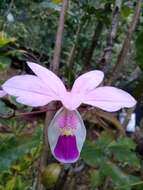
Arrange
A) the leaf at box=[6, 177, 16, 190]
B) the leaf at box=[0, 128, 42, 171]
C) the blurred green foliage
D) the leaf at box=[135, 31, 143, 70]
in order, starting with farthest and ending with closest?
1. the leaf at box=[6, 177, 16, 190]
2. the leaf at box=[135, 31, 143, 70]
3. the blurred green foliage
4. the leaf at box=[0, 128, 42, 171]

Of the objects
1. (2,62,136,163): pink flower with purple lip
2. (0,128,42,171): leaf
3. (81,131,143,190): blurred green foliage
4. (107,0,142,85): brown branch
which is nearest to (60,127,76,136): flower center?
(2,62,136,163): pink flower with purple lip

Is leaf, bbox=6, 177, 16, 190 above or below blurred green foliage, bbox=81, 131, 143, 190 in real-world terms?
below

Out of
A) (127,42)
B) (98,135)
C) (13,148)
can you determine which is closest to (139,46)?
(127,42)

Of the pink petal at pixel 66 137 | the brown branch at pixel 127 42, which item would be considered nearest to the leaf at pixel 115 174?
the brown branch at pixel 127 42

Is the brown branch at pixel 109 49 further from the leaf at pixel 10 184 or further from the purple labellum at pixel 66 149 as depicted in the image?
the leaf at pixel 10 184

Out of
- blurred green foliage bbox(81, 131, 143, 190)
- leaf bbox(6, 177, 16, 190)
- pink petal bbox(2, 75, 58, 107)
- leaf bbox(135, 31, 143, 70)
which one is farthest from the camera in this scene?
leaf bbox(6, 177, 16, 190)

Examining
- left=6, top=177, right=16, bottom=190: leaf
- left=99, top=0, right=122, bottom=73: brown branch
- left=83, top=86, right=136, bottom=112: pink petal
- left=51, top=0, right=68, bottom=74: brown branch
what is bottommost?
left=6, top=177, right=16, bottom=190: leaf

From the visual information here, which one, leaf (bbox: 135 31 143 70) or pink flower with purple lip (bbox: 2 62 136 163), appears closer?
pink flower with purple lip (bbox: 2 62 136 163)

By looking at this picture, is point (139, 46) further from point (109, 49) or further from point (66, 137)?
point (66, 137)

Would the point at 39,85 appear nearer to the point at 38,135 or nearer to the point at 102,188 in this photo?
the point at 38,135

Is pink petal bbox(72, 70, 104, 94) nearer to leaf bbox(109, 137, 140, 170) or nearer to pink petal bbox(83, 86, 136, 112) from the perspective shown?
pink petal bbox(83, 86, 136, 112)
